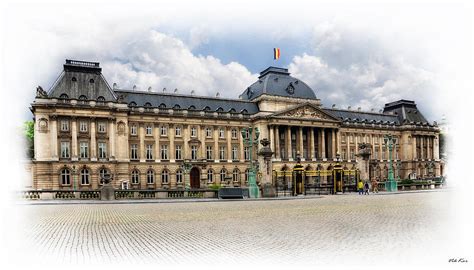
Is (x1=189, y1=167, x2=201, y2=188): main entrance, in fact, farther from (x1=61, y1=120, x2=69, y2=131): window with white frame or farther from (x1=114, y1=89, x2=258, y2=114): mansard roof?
(x1=61, y1=120, x2=69, y2=131): window with white frame

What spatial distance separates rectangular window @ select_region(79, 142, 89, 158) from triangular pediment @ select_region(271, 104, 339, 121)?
107 feet

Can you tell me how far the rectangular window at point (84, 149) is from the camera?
5631 centimetres

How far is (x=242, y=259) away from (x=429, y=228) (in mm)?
7780

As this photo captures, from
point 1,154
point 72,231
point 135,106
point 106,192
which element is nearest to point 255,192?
point 106,192

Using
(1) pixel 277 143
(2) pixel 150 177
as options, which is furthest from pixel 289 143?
(2) pixel 150 177

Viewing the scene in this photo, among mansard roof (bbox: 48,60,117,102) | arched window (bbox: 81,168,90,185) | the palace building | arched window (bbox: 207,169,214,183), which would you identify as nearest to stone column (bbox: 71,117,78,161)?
the palace building

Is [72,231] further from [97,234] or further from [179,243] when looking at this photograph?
[179,243]

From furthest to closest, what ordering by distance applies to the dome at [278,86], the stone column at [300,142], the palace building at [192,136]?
the dome at [278,86], the stone column at [300,142], the palace building at [192,136]

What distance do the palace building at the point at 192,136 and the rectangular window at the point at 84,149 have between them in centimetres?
15

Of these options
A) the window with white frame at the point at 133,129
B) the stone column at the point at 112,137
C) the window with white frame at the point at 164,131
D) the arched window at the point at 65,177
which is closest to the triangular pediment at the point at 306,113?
the window with white frame at the point at 164,131

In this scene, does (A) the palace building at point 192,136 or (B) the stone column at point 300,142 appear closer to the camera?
(A) the palace building at point 192,136

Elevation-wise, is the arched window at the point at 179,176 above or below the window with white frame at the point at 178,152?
below

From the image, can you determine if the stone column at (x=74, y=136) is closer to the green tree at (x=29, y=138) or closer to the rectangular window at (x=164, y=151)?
the green tree at (x=29, y=138)

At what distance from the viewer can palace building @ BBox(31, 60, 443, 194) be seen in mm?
54062
